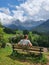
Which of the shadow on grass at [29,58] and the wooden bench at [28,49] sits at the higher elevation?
the wooden bench at [28,49]

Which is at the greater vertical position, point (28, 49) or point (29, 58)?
point (28, 49)

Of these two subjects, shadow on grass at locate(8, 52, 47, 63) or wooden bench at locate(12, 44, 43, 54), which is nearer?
shadow on grass at locate(8, 52, 47, 63)

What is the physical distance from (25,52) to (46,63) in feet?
7.78

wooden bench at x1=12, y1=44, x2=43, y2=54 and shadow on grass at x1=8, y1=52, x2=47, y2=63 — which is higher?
wooden bench at x1=12, y1=44, x2=43, y2=54

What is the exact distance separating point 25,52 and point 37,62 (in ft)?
5.68

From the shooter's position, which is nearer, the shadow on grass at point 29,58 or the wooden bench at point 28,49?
the shadow on grass at point 29,58

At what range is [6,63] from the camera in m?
15.1

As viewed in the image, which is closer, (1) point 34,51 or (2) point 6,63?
(2) point 6,63

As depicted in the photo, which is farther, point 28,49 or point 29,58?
point 28,49

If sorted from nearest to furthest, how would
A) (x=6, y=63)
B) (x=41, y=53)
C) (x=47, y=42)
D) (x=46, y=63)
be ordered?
(x=6, y=63) → (x=46, y=63) → (x=41, y=53) → (x=47, y=42)

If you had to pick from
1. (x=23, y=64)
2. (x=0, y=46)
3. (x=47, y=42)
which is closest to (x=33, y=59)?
(x=23, y=64)

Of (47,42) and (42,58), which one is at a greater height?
(42,58)

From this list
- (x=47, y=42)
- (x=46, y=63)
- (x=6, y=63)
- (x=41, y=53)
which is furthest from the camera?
(x=47, y=42)

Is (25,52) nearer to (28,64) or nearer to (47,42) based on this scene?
(28,64)
